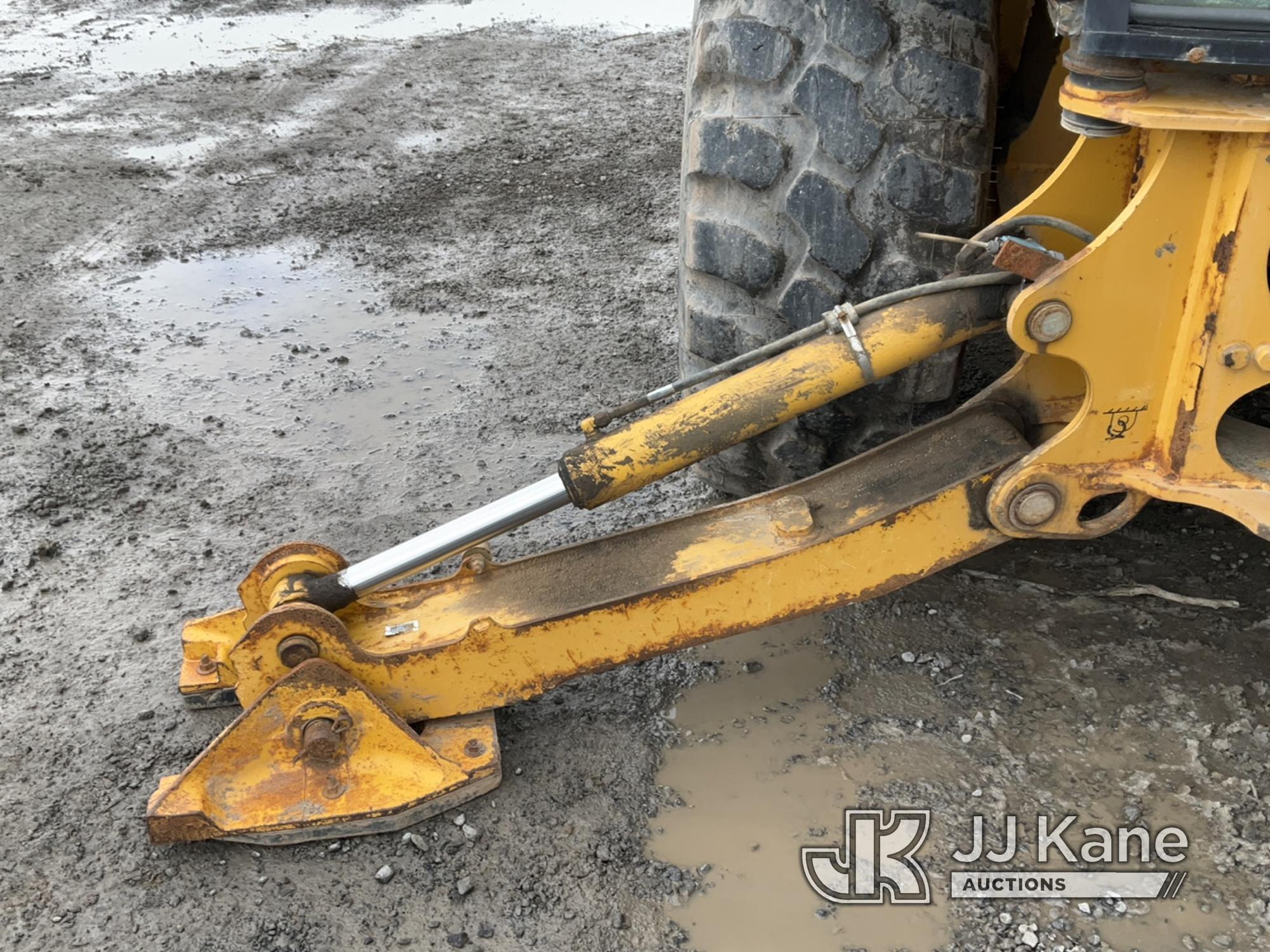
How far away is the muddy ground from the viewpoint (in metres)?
1.99

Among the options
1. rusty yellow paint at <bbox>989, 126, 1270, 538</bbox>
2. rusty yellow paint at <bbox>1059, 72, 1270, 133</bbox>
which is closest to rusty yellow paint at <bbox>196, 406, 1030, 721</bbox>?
rusty yellow paint at <bbox>989, 126, 1270, 538</bbox>

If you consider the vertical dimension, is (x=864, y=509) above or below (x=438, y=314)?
above

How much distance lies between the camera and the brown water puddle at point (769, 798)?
193 centimetres

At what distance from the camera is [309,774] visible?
6.78ft

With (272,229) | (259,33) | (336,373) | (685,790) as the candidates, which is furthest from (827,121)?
(259,33)

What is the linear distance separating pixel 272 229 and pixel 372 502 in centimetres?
217

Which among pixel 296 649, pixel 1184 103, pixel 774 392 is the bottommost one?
pixel 296 649

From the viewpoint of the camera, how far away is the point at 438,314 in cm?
414

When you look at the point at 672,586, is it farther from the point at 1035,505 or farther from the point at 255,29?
the point at 255,29

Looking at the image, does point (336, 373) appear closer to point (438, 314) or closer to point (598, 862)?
point (438, 314)

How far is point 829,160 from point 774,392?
49 cm

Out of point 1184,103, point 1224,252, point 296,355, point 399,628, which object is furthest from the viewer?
point 296,355

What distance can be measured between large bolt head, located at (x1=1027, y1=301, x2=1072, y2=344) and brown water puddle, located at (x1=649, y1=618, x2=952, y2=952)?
879mm

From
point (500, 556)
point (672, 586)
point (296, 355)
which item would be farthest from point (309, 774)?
point (296, 355)
